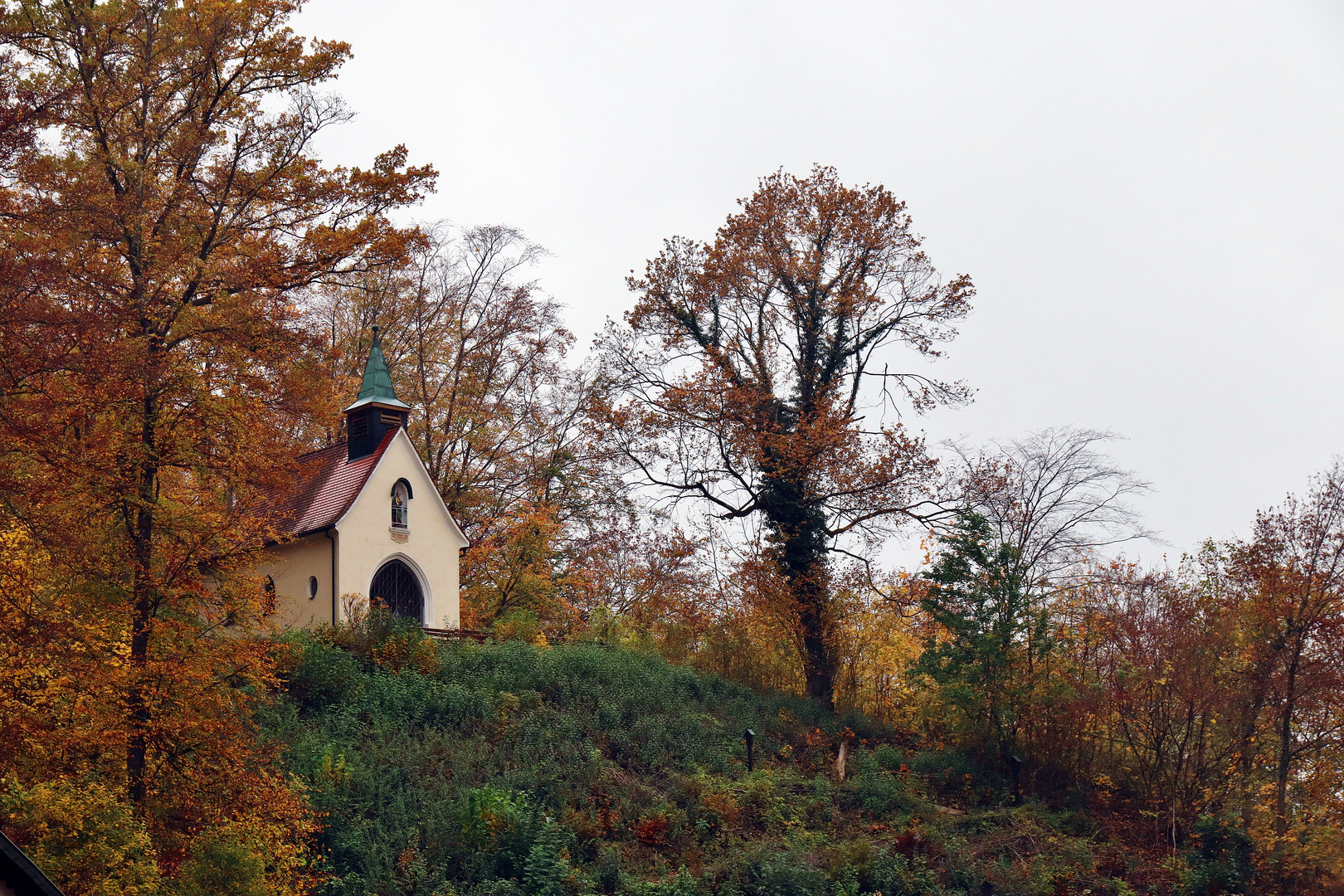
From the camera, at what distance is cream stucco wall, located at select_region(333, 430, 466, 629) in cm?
2427

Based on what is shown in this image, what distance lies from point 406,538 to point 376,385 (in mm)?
4164

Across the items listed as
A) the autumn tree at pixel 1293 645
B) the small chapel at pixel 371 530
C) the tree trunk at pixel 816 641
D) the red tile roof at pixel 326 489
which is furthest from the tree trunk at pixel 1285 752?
the red tile roof at pixel 326 489

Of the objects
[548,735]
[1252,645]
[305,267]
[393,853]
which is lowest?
[393,853]

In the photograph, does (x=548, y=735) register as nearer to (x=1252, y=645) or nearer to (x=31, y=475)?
(x=31, y=475)

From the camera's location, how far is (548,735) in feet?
59.1

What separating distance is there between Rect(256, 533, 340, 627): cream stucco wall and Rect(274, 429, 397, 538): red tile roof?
1.34ft

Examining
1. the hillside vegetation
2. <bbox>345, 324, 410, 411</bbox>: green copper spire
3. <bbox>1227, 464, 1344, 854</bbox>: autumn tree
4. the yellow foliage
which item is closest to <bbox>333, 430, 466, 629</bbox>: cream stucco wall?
<bbox>345, 324, 410, 411</bbox>: green copper spire

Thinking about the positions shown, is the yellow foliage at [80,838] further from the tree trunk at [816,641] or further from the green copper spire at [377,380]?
the green copper spire at [377,380]

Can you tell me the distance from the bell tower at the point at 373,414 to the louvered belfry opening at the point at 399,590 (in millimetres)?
2902

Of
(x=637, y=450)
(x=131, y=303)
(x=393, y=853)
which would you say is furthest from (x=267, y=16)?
(x=637, y=450)

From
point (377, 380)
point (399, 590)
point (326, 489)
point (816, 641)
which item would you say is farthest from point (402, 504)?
point (816, 641)

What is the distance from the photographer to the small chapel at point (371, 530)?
79.3 ft

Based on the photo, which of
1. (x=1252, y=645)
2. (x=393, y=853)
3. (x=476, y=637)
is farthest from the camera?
(x=476, y=637)

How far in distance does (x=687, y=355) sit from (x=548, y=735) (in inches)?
437
